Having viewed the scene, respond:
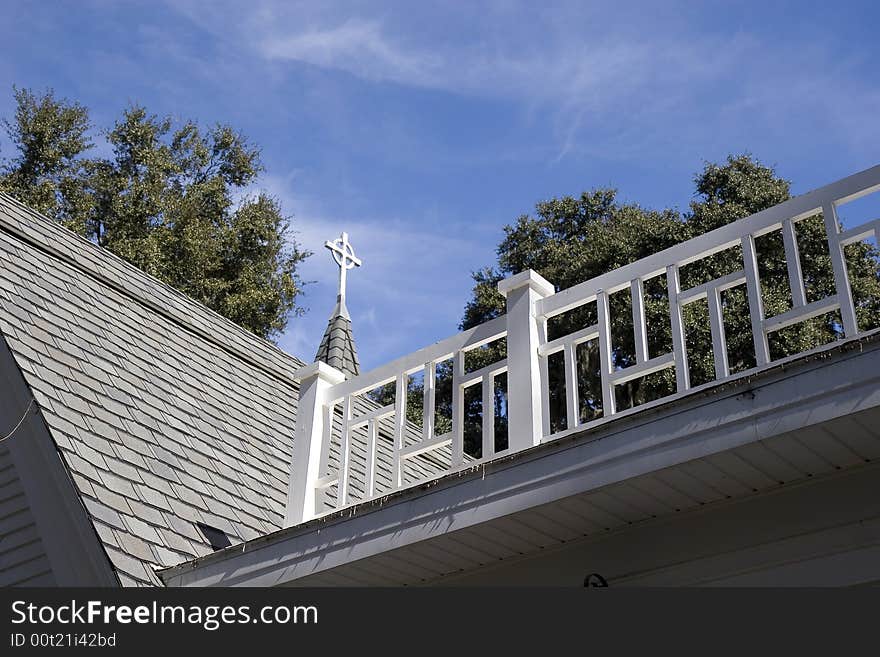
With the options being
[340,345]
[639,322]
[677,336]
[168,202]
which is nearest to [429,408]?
[639,322]

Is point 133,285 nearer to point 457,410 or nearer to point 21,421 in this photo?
point 21,421

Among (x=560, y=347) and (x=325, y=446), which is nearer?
(x=560, y=347)

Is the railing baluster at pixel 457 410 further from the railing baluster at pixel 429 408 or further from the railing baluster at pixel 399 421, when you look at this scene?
the railing baluster at pixel 399 421

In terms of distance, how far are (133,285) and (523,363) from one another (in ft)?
17.2

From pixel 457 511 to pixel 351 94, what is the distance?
65.5 feet

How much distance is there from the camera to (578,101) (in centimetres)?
2344

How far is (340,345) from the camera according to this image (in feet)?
54.1

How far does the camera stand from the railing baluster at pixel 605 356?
4.23 metres

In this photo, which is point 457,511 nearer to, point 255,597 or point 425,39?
point 255,597

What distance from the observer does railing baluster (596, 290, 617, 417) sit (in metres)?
4.23

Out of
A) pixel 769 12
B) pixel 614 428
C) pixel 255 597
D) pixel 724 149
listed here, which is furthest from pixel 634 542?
pixel 724 149

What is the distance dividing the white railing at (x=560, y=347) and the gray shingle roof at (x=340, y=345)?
1092cm

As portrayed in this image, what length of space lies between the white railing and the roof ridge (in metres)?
3.64

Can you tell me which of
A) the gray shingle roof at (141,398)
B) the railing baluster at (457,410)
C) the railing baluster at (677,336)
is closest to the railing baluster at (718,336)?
the railing baluster at (677,336)
